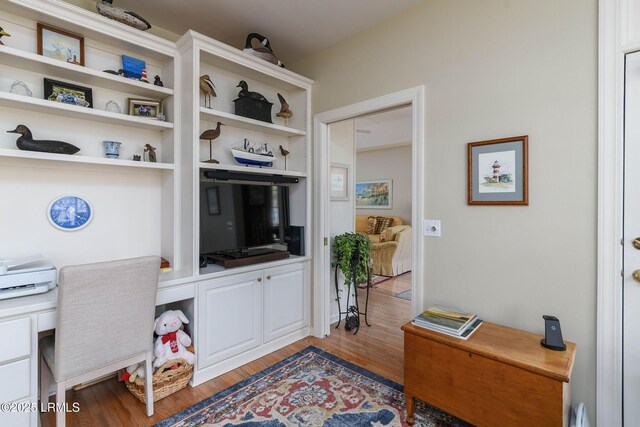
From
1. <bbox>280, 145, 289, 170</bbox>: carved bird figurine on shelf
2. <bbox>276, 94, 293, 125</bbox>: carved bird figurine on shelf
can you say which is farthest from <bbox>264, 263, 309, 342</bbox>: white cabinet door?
<bbox>276, 94, 293, 125</bbox>: carved bird figurine on shelf

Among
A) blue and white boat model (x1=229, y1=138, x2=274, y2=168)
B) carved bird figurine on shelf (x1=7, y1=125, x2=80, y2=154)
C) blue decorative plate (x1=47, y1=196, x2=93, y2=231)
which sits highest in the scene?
blue and white boat model (x1=229, y1=138, x2=274, y2=168)

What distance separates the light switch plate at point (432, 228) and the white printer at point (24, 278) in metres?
2.36

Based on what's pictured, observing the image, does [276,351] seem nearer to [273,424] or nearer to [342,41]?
[273,424]

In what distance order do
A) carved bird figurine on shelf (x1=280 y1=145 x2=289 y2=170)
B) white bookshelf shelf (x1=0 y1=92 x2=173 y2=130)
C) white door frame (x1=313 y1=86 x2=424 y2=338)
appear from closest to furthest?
white bookshelf shelf (x1=0 y1=92 x2=173 y2=130) < white door frame (x1=313 y1=86 x2=424 y2=338) < carved bird figurine on shelf (x1=280 y1=145 x2=289 y2=170)

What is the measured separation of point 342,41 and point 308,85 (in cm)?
50

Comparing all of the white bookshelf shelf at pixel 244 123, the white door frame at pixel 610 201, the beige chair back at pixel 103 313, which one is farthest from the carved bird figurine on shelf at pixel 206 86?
the white door frame at pixel 610 201

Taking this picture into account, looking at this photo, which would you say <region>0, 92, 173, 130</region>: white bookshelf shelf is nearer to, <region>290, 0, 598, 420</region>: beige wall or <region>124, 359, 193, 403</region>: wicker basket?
<region>124, 359, 193, 403</region>: wicker basket

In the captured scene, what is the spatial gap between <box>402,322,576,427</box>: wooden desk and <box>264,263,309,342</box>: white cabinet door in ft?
4.19

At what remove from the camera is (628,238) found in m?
1.53

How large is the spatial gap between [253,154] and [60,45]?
1.41 m

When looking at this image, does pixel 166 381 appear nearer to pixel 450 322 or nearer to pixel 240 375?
pixel 240 375

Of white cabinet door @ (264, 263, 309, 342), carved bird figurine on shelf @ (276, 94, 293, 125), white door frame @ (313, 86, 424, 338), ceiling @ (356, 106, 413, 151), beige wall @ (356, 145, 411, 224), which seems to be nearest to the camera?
white door frame @ (313, 86, 424, 338)

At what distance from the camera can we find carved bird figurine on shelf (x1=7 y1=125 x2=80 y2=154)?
1796 millimetres

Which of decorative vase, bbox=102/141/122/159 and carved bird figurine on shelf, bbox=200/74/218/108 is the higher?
carved bird figurine on shelf, bbox=200/74/218/108
